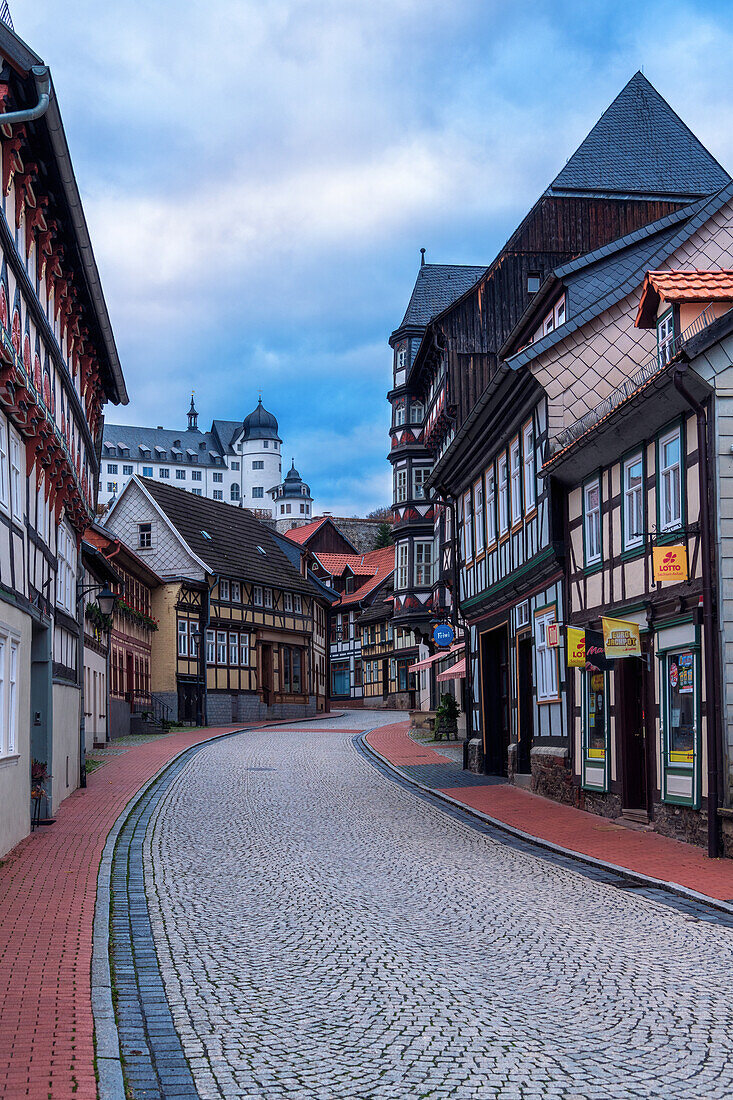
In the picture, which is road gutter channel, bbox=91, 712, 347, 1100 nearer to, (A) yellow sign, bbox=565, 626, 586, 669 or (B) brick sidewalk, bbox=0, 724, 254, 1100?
(B) brick sidewalk, bbox=0, 724, 254, 1100

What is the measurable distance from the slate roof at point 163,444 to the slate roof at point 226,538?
85.8 metres

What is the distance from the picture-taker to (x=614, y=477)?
17609 mm

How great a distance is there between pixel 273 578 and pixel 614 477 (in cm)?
4056

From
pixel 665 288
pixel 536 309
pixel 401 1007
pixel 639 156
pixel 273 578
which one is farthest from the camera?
pixel 273 578

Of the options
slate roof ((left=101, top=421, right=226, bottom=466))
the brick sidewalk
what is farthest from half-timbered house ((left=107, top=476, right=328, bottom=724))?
slate roof ((left=101, top=421, right=226, bottom=466))

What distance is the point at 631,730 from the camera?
17.4 metres

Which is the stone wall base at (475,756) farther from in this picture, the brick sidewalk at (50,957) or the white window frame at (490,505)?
the brick sidewalk at (50,957)

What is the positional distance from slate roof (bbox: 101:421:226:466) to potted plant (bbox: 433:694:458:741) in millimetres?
111861

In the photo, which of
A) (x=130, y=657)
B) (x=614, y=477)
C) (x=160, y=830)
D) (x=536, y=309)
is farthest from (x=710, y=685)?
(x=130, y=657)

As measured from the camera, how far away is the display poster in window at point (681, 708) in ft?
48.5

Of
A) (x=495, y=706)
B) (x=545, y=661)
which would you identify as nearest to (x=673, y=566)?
(x=545, y=661)

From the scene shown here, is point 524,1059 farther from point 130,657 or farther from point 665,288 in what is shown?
point 130,657

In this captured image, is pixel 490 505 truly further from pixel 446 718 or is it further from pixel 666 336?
pixel 446 718

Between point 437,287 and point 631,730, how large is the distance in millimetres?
32934
